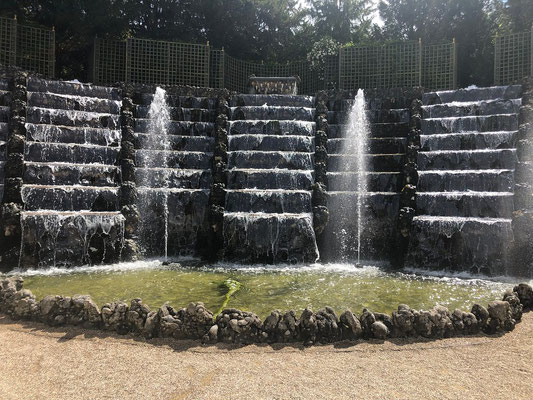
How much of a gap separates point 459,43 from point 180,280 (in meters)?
29.1

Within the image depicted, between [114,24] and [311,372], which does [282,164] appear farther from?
[114,24]

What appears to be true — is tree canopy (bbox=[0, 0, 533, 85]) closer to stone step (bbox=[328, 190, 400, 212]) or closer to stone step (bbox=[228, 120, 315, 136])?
stone step (bbox=[228, 120, 315, 136])

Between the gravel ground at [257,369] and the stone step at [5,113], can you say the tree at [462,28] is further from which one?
the stone step at [5,113]

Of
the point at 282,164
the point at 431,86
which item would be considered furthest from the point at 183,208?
the point at 431,86

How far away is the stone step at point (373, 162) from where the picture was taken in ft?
54.6

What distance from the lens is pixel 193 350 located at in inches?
246

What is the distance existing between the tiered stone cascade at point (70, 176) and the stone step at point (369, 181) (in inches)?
346

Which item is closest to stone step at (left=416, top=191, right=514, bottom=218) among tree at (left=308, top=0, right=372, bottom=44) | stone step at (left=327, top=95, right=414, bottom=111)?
stone step at (left=327, top=95, right=414, bottom=111)

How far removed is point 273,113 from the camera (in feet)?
61.8

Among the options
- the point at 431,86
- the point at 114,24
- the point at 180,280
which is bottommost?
the point at 180,280

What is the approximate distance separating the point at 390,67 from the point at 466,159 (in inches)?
419

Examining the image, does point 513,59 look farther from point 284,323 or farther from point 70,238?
point 70,238

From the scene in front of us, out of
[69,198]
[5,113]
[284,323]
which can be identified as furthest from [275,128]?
[284,323]

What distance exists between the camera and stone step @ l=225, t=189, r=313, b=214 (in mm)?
15453
